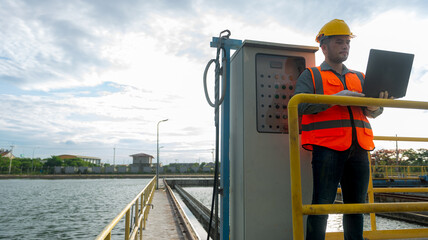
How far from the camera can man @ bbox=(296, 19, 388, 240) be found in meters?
1.51

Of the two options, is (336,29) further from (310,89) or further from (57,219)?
(57,219)

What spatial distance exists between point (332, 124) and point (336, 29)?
22.7 inches

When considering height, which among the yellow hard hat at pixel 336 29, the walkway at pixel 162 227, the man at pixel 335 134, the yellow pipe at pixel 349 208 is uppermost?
the yellow hard hat at pixel 336 29

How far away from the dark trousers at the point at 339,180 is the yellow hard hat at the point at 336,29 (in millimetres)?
670

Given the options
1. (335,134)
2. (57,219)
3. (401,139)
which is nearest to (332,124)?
(335,134)

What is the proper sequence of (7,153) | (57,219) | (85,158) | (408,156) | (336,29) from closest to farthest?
(336,29)
(57,219)
(408,156)
(7,153)
(85,158)

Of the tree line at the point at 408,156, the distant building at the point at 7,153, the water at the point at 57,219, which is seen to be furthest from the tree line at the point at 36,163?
the tree line at the point at 408,156

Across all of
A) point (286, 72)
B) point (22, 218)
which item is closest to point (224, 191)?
point (286, 72)

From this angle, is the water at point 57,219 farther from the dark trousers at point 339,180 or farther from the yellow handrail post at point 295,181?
the yellow handrail post at point 295,181

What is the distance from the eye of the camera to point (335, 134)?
59.8 inches

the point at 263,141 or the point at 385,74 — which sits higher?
the point at 385,74

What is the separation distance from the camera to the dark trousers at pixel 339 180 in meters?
1.51

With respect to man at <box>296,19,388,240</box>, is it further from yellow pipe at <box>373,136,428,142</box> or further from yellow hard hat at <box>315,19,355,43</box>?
yellow pipe at <box>373,136,428,142</box>

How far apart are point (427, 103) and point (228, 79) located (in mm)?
1249
